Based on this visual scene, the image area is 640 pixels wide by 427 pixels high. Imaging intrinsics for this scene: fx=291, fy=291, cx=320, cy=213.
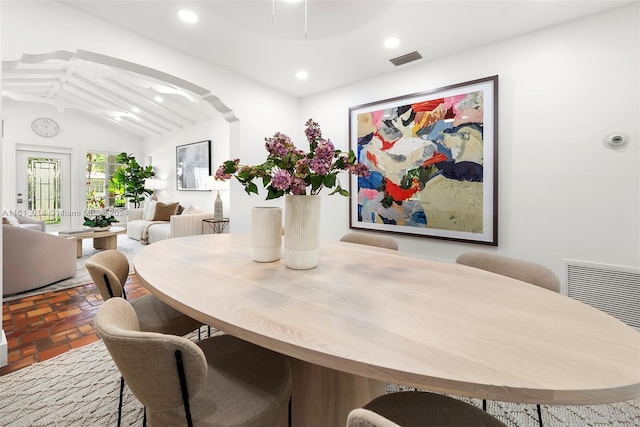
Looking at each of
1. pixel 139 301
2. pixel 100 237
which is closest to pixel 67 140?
pixel 100 237

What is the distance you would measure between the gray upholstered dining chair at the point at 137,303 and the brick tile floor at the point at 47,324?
3.53 ft

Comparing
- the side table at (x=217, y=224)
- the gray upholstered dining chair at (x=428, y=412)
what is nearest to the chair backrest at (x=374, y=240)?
the gray upholstered dining chair at (x=428, y=412)

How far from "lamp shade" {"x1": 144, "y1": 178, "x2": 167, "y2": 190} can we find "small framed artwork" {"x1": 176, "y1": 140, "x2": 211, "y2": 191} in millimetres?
580

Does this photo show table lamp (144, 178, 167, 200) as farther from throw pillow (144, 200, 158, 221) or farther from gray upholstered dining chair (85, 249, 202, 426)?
gray upholstered dining chair (85, 249, 202, 426)

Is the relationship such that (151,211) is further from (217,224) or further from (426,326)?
(426,326)

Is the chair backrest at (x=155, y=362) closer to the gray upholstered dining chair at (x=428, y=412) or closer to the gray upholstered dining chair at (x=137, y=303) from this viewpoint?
the gray upholstered dining chair at (x=428, y=412)

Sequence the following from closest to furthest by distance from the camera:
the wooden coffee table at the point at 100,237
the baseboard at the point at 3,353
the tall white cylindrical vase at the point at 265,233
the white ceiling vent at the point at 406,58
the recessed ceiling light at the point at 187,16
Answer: the tall white cylindrical vase at the point at 265,233 → the baseboard at the point at 3,353 → the recessed ceiling light at the point at 187,16 → the white ceiling vent at the point at 406,58 → the wooden coffee table at the point at 100,237

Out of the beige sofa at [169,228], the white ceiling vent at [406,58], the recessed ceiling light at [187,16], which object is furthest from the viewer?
the beige sofa at [169,228]

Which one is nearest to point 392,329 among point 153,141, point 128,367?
point 128,367

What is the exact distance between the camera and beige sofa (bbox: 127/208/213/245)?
476 centimetres

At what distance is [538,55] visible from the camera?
239cm

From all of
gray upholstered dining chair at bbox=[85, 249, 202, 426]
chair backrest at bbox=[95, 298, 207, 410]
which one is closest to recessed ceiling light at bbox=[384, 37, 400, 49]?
gray upholstered dining chair at bbox=[85, 249, 202, 426]

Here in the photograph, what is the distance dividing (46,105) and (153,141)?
A: 216 centimetres

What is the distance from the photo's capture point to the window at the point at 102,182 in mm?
7469
